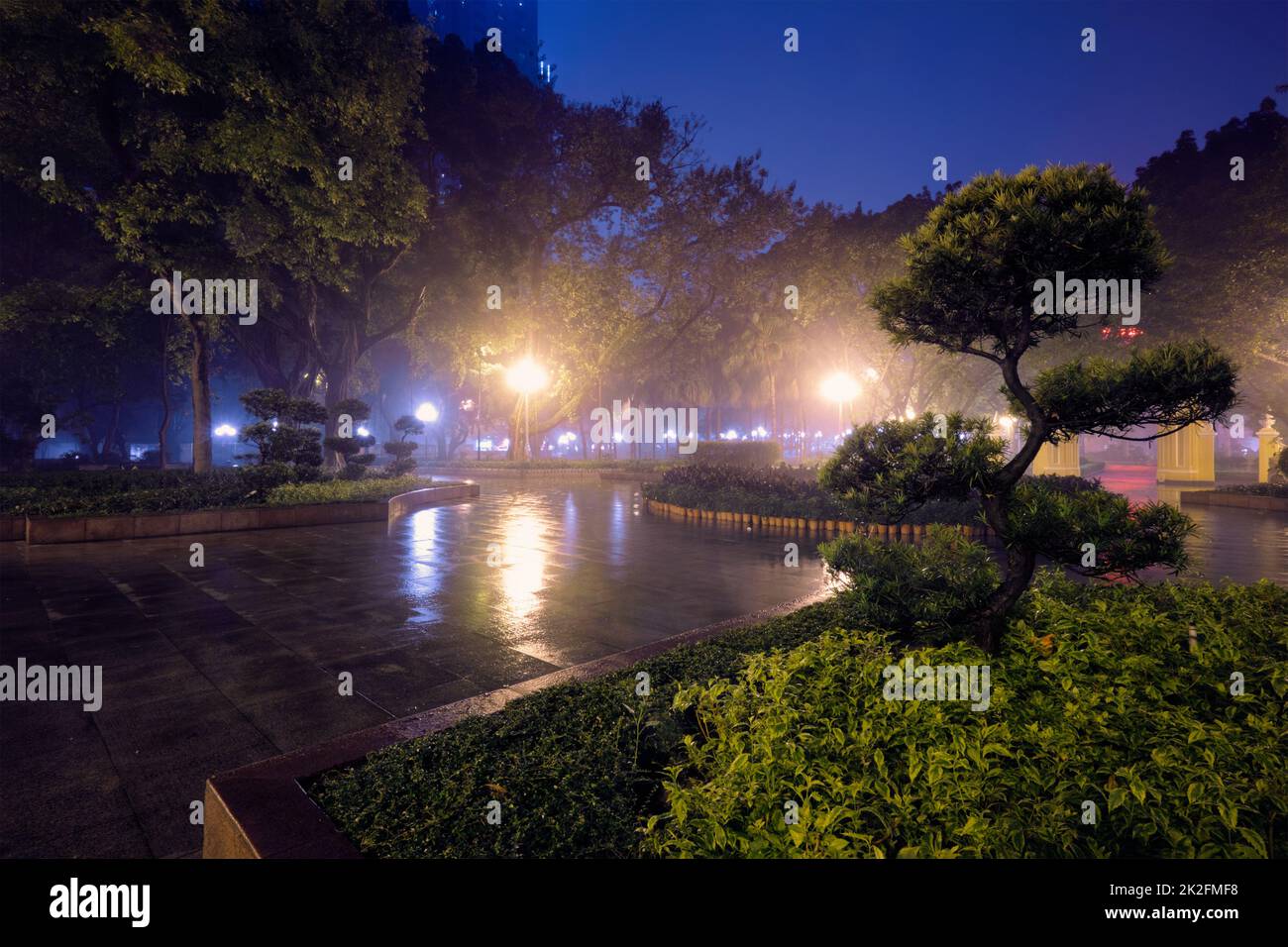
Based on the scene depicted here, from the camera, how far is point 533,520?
15492 millimetres

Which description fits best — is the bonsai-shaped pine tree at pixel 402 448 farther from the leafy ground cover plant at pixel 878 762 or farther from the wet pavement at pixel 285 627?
the leafy ground cover plant at pixel 878 762

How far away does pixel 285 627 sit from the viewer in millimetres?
6352

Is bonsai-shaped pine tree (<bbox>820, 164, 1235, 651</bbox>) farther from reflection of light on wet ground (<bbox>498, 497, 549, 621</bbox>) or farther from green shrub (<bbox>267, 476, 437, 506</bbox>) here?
green shrub (<bbox>267, 476, 437, 506</bbox>)

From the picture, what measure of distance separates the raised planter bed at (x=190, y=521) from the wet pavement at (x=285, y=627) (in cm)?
54

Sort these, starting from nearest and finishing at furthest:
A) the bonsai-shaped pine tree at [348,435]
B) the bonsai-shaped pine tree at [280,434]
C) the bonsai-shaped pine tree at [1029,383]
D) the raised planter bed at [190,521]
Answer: the bonsai-shaped pine tree at [1029,383]
the raised planter bed at [190,521]
the bonsai-shaped pine tree at [280,434]
the bonsai-shaped pine tree at [348,435]

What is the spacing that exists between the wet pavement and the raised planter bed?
54 cm

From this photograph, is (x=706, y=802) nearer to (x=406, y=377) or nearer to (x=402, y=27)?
(x=402, y=27)

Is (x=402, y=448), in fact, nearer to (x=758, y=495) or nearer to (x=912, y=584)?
(x=758, y=495)

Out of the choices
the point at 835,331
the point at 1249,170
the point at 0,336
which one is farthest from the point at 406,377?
the point at 1249,170

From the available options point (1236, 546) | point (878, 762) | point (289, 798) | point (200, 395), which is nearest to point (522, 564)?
point (289, 798)

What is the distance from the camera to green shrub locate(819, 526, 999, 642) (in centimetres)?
428

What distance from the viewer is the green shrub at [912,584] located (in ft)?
14.0

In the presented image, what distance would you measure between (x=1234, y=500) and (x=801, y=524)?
1512 centimetres

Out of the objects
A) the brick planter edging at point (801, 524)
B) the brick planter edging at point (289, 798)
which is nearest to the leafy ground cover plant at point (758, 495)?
the brick planter edging at point (801, 524)
